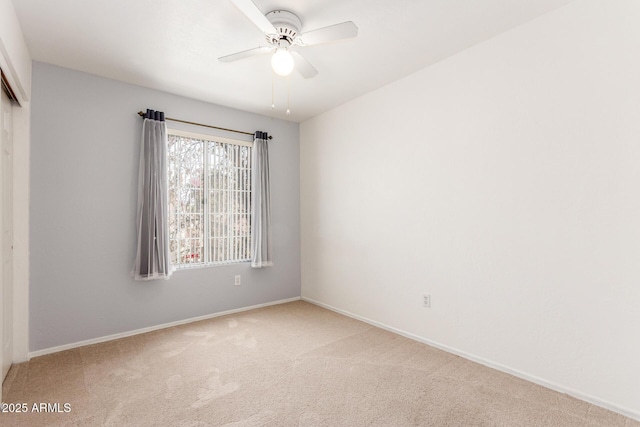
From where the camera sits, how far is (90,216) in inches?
121

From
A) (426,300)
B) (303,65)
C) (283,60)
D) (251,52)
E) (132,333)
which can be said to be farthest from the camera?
(132,333)

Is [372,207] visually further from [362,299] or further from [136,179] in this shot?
[136,179]

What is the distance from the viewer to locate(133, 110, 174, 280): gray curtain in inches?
128

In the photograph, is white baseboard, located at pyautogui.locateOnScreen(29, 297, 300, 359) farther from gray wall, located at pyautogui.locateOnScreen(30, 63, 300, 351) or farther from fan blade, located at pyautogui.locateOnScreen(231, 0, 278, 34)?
fan blade, located at pyautogui.locateOnScreen(231, 0, 278, 34)

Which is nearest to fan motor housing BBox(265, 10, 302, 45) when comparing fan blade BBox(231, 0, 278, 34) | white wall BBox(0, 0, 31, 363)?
fan blade BBox(231, 0, 278, 34)

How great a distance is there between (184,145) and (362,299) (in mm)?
2746

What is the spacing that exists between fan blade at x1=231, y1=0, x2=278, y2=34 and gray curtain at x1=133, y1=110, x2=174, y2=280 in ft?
6.28

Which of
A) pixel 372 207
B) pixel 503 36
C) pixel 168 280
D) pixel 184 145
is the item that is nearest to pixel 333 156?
pixel 372 207

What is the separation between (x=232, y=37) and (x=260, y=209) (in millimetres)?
2127

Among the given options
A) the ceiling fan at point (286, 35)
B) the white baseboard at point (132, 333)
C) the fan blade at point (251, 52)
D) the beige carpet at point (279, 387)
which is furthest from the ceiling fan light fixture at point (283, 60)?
the white baseboard at point (132, 333)

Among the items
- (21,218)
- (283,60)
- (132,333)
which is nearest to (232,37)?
(283,60)

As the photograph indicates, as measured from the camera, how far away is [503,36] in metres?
2.47

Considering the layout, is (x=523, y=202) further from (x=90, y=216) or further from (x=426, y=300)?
(x=90, y=216)

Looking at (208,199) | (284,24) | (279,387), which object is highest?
(284,24)
